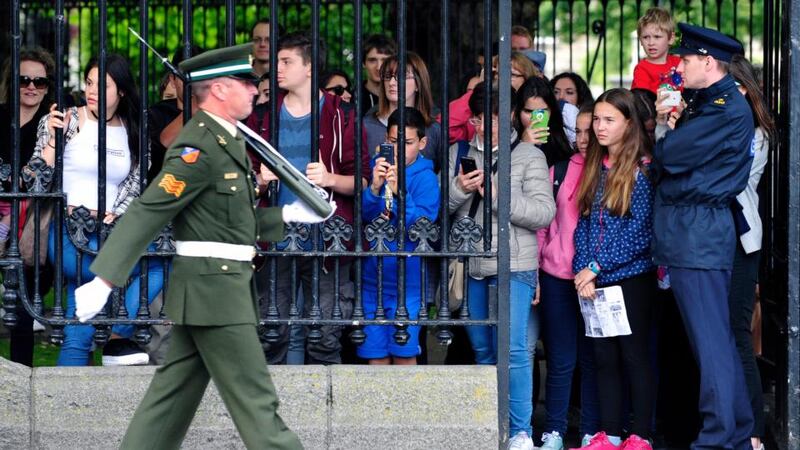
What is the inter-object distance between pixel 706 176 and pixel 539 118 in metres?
1.01

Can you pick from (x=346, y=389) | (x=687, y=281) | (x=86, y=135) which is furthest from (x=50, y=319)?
(x=687, y=281)

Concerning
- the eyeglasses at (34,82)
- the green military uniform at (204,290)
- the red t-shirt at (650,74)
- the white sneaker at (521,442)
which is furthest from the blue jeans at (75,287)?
the red t-shirt at (650,74)

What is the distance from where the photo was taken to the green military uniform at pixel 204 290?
5.86m

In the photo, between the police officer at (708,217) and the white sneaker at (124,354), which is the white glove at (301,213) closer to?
the white sneaker at (124,354)

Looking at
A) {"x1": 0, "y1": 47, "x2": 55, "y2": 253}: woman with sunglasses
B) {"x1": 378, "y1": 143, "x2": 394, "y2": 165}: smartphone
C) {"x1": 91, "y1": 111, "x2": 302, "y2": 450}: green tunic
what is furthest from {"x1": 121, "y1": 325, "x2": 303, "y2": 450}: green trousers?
{"x1": 0, "y1": 47, "x2": 55, "y2": 253}: woman with sunglasses

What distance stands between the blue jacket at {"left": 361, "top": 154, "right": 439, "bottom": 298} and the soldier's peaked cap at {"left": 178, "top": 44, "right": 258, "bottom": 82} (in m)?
1.30

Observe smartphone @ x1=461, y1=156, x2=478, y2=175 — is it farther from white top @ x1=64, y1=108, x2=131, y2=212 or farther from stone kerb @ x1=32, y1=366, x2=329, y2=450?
white top @ x1=64, y1=108, x2=131, y2=212

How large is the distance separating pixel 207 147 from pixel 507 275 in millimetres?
1789

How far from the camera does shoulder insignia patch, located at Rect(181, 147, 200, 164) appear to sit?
5902 mm

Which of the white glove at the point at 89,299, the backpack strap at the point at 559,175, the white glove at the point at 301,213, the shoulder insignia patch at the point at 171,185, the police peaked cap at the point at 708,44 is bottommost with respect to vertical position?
the white glove at the point at 89,299

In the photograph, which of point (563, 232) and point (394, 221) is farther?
point (563, 232)

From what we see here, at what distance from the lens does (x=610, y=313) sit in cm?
738

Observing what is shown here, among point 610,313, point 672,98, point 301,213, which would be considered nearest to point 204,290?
point 301,213

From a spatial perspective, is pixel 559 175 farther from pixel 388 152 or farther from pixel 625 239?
pixel 388 152
